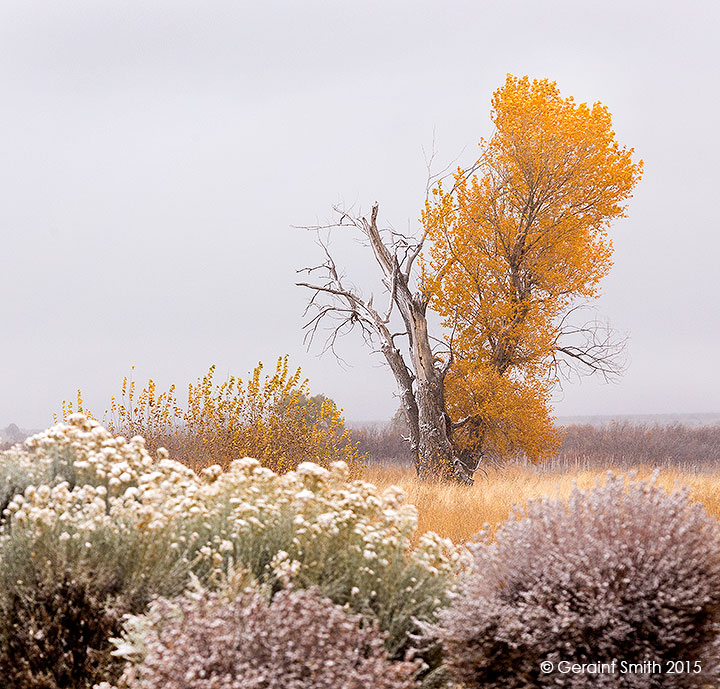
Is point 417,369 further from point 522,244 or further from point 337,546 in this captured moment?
point 337,546

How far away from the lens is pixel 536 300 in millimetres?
13516

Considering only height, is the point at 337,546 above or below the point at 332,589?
above

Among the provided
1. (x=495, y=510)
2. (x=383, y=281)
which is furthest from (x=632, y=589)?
(x=383, y=281)

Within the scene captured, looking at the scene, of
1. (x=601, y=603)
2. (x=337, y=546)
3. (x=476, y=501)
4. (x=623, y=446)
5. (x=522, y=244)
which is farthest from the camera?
(x=623, y=446)

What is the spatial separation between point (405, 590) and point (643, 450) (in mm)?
20559

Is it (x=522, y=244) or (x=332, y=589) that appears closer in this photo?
(x=332, y=589)

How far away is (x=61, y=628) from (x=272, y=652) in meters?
1.43

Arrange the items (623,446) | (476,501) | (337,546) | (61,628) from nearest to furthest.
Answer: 1. (61,628)
2. (337,546)
3. (476,501)
4. (623,446)

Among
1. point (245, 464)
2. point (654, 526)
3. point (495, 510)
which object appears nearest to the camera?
point (654, 526)

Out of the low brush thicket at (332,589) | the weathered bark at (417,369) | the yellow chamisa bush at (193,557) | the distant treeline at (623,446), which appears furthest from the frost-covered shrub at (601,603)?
the distant treeline at (623,446)

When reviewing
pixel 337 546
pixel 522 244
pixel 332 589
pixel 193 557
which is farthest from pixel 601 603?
pixel 522 244

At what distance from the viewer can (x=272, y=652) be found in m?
3.08

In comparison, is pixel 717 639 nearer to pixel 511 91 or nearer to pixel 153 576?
pixel 153 576

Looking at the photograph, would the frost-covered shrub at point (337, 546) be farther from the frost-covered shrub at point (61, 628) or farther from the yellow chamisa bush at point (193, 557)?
the frost-covered shrub at point (61, 628)
